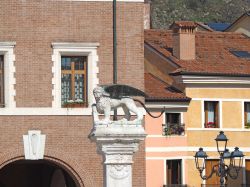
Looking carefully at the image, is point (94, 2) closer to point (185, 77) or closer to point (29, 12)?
point (29, 12)

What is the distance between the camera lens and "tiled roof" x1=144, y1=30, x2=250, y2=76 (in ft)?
159

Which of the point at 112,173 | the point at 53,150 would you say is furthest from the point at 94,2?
the point at 112,173

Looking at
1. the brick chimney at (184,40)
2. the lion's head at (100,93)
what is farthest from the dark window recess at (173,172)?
the lion's head at (100,93)

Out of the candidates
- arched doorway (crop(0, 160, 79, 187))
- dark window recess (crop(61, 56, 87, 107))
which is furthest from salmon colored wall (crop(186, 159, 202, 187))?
dark window recess (crop(61, 56, 87, 107))

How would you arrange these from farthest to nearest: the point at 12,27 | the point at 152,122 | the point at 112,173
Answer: the point at 152,122 < the point at 12,27 < the point at 112,173

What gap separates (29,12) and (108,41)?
7.97ft

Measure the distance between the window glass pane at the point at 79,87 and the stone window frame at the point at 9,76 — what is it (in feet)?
6.00

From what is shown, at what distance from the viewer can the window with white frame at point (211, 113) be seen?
159ft

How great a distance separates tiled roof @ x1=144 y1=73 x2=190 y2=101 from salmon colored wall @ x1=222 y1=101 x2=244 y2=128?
6.27ft

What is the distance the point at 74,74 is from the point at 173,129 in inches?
292

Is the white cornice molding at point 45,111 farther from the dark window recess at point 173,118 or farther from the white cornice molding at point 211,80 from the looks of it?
the white cornice molding at point 211,80

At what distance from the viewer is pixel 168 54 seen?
1970 inches

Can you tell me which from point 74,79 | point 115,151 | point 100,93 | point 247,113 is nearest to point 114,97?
point 100,93

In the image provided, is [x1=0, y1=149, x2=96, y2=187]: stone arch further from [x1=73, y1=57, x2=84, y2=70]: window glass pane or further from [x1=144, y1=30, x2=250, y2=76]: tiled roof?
[x1=144, y1=30, x2=250, y2=76]: tiled roof
